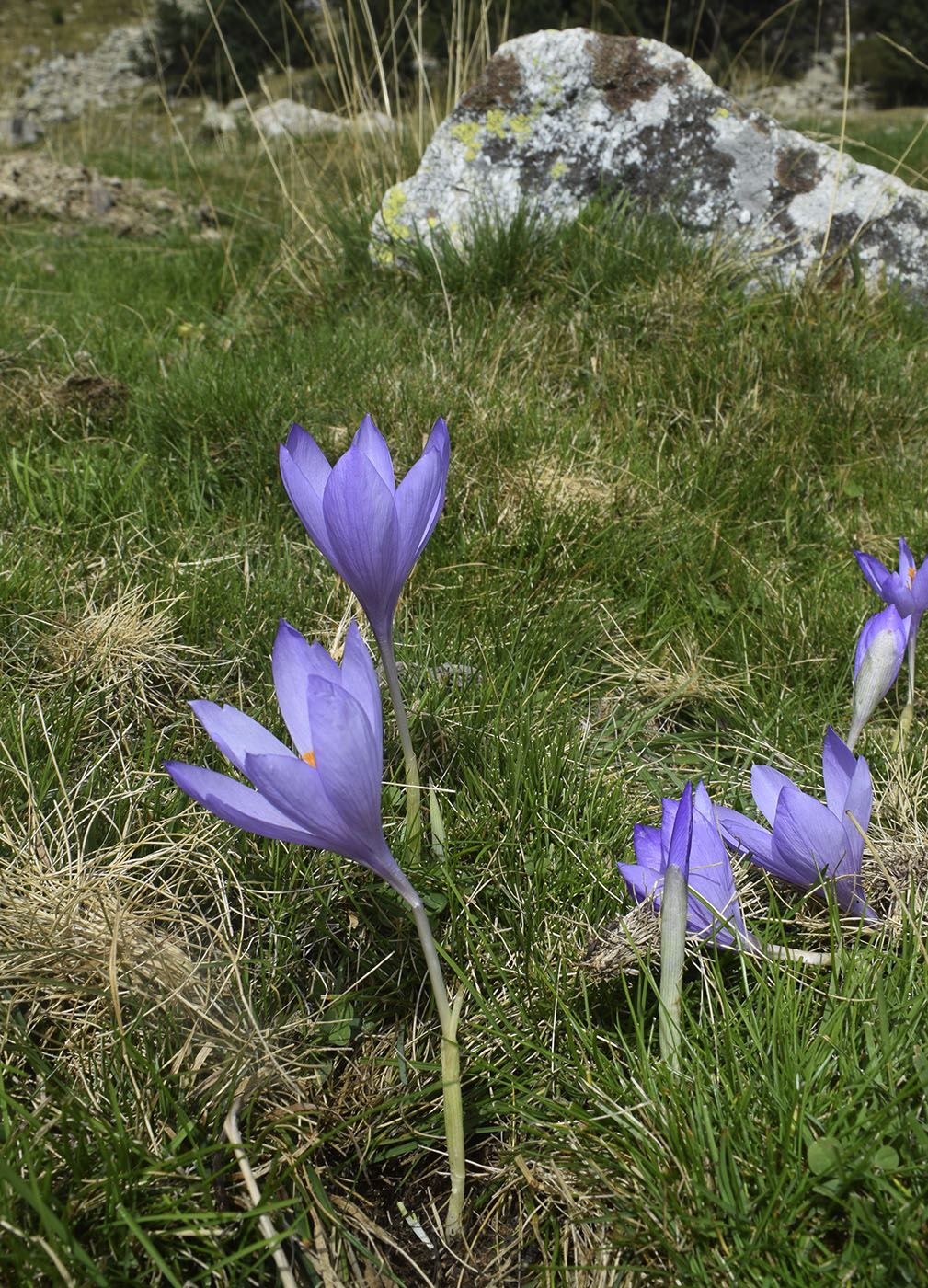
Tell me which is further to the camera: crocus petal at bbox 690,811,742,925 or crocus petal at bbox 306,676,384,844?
crocus petal at bbox 690,811,742,925

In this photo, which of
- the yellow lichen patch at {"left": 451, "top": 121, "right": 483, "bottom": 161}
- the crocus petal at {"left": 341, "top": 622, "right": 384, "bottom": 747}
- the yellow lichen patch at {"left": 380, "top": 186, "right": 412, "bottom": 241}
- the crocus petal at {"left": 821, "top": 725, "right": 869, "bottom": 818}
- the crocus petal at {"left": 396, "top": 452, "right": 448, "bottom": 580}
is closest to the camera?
the crocus petal at {"left": 341, "top": 622, "right": 384, "bottom": 747}

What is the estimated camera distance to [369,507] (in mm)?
1079

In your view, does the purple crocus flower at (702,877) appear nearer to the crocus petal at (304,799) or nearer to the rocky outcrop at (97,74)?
the crocus petal at (304,799)

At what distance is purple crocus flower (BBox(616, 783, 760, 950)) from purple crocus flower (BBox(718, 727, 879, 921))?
0.08 meters

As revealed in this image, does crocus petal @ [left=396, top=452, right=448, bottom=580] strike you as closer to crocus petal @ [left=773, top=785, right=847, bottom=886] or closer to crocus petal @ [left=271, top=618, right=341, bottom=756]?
crocus petal @ [left=271, top=618, right=341, bottom=756]

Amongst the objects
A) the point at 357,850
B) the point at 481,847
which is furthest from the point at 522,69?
the point at 357,850

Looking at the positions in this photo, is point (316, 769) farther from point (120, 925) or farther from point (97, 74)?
point (97, 74)

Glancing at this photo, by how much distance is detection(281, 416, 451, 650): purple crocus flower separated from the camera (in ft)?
3.52

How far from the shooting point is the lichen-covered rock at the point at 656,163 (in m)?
3.67

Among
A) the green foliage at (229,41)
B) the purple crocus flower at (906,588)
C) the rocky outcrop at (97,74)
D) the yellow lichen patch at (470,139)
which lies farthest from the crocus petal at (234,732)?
the rocky outcrop at (97,74)

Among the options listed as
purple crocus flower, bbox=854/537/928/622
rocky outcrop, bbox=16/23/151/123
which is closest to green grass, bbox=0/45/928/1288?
purple crocus flower, bbox=854/537/928/622

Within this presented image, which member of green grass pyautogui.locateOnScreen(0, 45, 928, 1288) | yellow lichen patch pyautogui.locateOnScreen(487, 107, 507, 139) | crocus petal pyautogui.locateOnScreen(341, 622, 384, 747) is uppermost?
yellow lichen patch pyautogui.locateOnScreen(487, 107, 507, 139)

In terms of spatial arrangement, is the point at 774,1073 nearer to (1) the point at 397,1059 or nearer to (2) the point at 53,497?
(1) the point at 397,1059

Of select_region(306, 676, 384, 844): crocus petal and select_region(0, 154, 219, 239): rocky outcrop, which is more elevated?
select_region(306, 676, 384, 844): crocus petal
